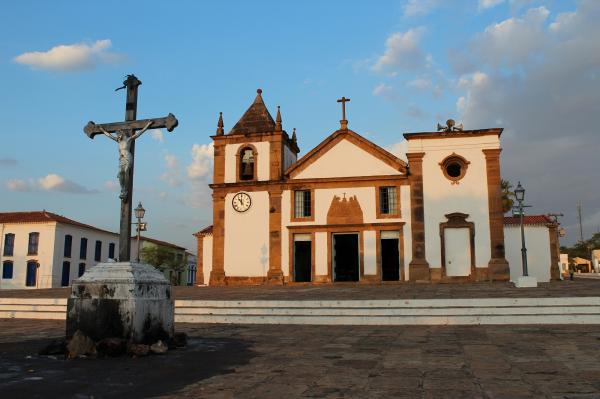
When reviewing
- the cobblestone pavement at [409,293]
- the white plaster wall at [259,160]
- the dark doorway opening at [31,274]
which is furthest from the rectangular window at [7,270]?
the cobblestone pavement at [409,293]

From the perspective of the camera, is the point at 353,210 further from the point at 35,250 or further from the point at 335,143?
the point at 35,250

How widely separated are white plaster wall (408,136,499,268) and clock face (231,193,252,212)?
916cm

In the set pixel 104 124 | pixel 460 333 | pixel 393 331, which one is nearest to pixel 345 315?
pixel 393 331

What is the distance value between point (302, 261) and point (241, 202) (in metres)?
4.65

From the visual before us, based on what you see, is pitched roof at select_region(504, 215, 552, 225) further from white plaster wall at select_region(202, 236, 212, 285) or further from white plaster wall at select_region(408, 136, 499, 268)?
white plaster wall at select_region(202, 236, 212, 285)

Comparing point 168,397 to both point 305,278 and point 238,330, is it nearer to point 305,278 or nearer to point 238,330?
point 238,330

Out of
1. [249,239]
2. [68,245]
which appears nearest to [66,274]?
[68,245]

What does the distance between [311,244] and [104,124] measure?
18.7 m

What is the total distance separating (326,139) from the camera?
27.9m

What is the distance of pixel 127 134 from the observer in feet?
29.7

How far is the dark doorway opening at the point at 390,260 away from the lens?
26.8m

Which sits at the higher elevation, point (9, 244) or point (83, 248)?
point (9, 244)

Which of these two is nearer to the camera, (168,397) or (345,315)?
(168,397)

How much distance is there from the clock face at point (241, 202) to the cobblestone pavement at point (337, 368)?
61.8 feet
